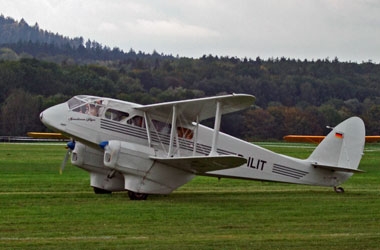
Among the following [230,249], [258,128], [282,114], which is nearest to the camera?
[230,249]

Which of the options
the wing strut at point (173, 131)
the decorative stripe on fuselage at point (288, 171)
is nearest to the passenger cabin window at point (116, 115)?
the wing strut at point (173, 131)

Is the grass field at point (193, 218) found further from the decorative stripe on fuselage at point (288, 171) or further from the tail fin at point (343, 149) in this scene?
the tail fin at point (343, 149)

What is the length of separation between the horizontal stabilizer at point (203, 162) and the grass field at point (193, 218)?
847 mm

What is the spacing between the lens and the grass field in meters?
15.9

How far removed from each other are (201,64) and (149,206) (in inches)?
6300

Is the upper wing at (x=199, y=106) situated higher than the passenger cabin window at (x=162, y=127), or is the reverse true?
the upper wing at (x=199, y=106)

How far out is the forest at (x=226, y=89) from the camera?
104938 mm

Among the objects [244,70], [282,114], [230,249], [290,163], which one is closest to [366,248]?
[230,249]

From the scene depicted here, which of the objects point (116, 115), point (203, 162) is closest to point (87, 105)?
point (116, 115)

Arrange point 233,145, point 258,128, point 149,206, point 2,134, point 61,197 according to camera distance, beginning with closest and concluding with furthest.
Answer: point 149,206, point 61,197, point 233,145, point 2,134, point 258,128

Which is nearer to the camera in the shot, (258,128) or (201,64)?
(258,128)

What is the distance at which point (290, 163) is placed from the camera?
88.7ft

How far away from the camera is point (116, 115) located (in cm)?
2441

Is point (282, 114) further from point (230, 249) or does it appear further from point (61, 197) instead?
point (230, 249)
